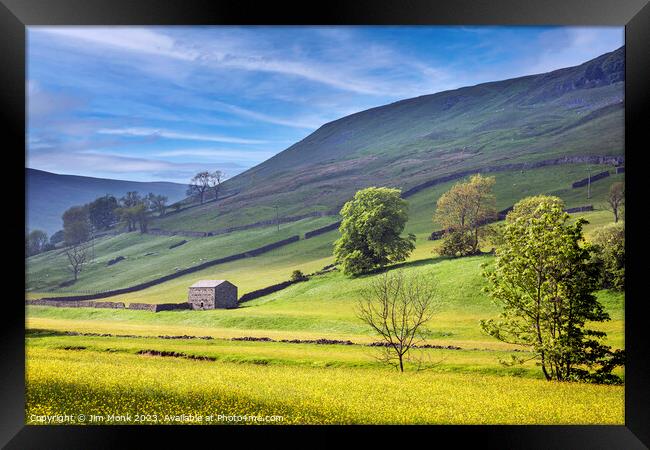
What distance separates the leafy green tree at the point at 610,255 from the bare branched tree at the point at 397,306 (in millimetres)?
3890

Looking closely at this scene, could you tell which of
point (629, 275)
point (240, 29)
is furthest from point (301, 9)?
point (629, 275)

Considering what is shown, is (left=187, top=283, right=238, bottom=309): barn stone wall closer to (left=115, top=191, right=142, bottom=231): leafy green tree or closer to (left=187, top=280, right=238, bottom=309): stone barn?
(left=187, top=280, right=238, bottom=309): stone barn

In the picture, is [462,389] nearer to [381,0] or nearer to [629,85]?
[629,85]

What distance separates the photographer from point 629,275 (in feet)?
28.8

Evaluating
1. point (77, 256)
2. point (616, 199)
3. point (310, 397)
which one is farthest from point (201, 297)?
point (616, 199)

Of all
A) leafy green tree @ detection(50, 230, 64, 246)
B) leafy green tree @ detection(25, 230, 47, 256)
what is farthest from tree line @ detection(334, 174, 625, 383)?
leafy green tree @ detection(50, 230, 64, 246)

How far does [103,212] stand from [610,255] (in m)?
12.7

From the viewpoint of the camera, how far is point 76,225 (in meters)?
14.6

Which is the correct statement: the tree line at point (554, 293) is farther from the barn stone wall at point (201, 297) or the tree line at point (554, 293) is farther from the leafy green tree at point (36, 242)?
the leafy green tree at point (36, 242)

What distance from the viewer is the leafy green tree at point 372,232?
59.0 feet

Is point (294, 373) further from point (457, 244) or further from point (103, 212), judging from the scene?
point (457, 244)

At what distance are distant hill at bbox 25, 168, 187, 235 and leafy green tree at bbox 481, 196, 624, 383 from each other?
855 cm

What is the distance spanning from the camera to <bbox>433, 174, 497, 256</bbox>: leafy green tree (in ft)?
62.7

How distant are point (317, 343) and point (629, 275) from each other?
7.72 metres
